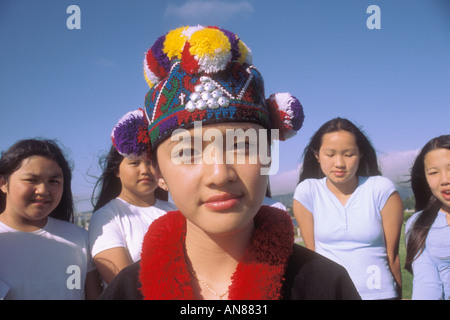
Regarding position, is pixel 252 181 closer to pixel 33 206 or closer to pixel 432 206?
pixel 33 206

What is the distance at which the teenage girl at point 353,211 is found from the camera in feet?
8.74

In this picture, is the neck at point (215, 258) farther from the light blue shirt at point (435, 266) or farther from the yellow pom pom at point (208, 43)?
the light blue shirt at point (435, 266)

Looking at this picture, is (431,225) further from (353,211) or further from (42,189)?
(42,189)

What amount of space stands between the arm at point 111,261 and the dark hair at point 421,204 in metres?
2.28

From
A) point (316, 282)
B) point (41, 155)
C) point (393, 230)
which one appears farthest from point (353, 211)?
point (41, 155)

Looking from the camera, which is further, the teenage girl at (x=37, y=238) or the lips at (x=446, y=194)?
the lips at (x=446, y=194)

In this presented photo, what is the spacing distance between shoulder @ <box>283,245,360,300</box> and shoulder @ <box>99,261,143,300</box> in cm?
58

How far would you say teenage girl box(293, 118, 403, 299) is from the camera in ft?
8.74

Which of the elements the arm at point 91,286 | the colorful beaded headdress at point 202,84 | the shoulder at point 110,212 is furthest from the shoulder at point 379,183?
the arm at point 91,286

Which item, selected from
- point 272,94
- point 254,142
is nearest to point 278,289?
point 254,142

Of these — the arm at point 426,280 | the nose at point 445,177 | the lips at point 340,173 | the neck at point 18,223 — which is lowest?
the arm at point 426,280

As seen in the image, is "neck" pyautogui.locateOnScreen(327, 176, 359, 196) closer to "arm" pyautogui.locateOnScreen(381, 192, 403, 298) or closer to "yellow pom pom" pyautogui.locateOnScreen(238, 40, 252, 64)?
"arm" pyautogui.locateOnScreen(381, 192, 403, 298)

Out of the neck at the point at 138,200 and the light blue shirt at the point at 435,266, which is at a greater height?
the neck at the point at 138,200
